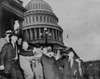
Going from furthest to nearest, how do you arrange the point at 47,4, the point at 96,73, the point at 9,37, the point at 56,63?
the point at 47,4 < the point at 96,73 < the point at 56,63 < the point at 9,37

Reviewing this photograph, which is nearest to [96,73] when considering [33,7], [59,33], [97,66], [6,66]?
[97,66]

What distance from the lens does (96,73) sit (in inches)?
2938

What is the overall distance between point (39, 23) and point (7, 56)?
253 feet

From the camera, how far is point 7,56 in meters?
7.53

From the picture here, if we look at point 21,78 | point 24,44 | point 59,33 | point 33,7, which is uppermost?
point 33,7

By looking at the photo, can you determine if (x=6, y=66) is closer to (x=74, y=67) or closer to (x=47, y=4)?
(x=74, y=67)

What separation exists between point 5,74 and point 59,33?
81.8 metres

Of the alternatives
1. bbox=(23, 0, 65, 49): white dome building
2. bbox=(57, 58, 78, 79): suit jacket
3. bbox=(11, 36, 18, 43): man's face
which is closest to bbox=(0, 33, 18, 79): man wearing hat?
bbox=(11, 36, 18, 43): man's face

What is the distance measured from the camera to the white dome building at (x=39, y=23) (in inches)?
3263

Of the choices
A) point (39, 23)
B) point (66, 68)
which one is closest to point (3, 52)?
point (66, 68)

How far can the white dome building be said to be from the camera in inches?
3263

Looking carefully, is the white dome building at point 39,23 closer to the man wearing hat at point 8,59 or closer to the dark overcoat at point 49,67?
the dark overcoat at point 49,67

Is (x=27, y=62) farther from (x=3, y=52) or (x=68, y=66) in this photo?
(x=68, y=66)

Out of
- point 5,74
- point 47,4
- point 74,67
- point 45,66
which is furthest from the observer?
point 47,4
